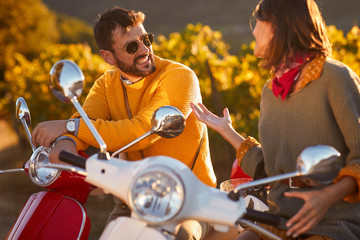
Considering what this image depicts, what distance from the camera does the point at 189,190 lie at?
1.31 metres

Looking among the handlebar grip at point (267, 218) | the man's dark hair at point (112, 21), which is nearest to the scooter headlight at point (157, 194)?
the handlebar grip at point (267, 218)

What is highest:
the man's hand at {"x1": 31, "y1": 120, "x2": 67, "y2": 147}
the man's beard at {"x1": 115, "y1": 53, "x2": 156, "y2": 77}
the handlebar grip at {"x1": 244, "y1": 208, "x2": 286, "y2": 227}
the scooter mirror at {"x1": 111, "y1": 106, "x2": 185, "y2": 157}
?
the man's beard at {"x1": 115, "y1": 53, "x2": 156, "y2": 77}

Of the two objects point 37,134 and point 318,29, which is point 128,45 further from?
point 318,29

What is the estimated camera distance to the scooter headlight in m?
1.29

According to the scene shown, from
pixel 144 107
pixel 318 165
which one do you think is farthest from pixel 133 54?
pixel 318 165

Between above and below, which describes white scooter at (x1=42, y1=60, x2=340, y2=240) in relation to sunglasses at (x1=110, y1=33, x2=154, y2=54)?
below

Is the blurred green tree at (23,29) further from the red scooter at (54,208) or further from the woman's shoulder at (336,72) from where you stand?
the woman's shoulder at (336,72)

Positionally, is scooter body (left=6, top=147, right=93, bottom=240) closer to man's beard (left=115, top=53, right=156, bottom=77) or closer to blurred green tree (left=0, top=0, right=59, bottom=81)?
man's beard (left=115, top=53, right=156, bottom=77)

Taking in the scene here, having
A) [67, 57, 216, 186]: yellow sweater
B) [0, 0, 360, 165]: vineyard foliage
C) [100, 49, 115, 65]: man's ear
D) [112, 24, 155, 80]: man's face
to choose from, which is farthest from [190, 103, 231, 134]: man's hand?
[0, 0, 360, 165]: vineyard foliage

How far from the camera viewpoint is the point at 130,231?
55.0 inches

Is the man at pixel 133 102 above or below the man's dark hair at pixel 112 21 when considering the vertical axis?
below

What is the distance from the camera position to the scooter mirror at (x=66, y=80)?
1.48 m

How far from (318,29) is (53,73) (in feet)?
3.26

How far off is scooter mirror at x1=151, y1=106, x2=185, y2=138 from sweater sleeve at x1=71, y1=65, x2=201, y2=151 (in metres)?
0.50
